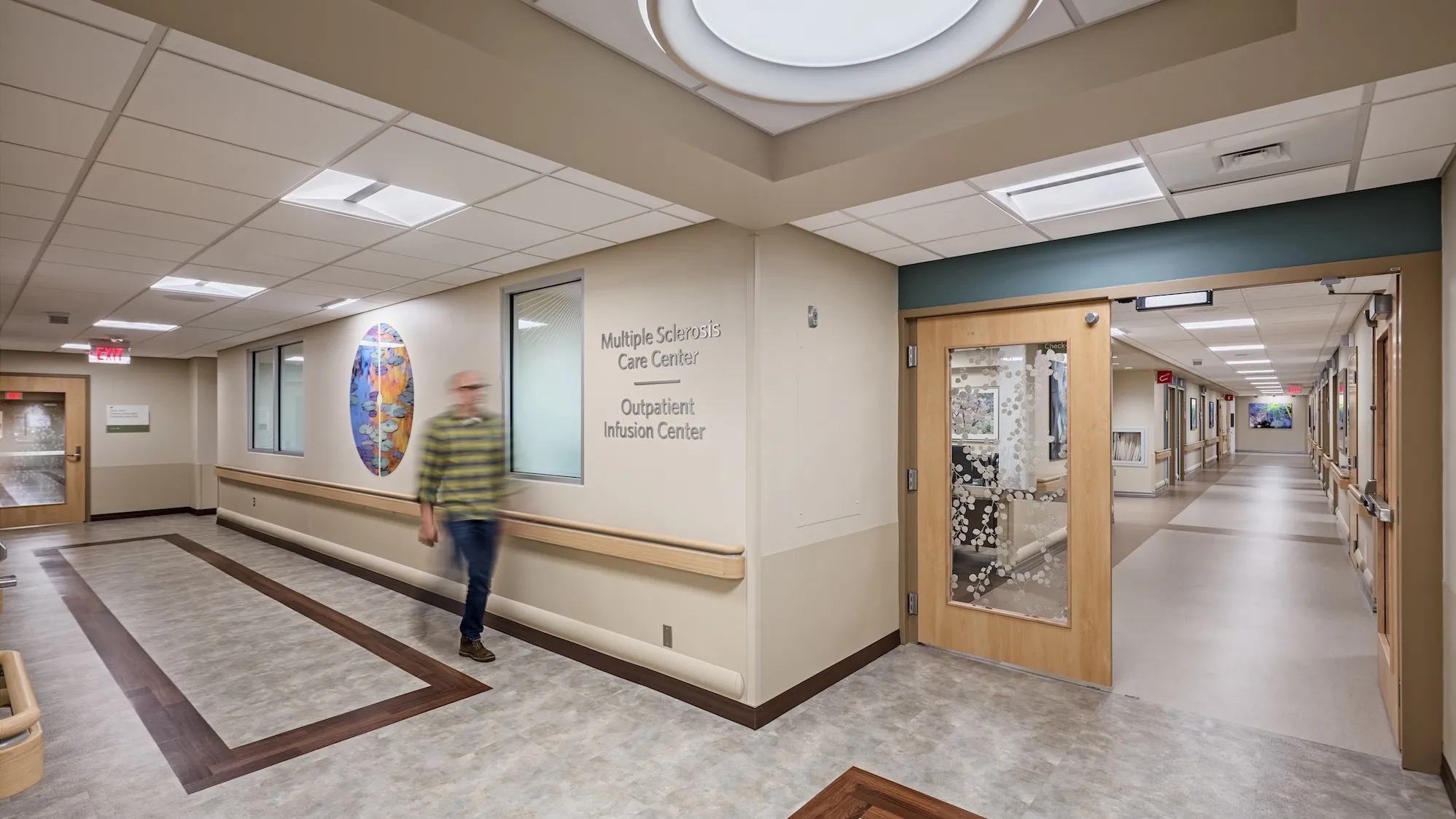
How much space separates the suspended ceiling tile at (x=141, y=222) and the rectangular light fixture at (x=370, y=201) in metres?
0.75

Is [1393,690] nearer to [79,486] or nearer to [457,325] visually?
[457,325]

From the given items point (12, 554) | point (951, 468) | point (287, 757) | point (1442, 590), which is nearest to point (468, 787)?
point (287, 757)

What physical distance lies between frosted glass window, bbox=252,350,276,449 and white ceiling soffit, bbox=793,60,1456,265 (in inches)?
342

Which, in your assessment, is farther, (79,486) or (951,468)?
(79,486)

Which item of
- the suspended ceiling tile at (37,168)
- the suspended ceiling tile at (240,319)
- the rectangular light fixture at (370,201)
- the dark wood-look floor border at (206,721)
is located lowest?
the dark wood-look floor border at (206,721)

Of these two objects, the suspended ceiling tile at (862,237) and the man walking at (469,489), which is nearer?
the suspended ceiling tile at (862,237)

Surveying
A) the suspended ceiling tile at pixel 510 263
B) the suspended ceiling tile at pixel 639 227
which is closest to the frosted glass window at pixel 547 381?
the suspended ceiling tile at pixel 510 263

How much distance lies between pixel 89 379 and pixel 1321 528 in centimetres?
1952

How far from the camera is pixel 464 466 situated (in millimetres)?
4738

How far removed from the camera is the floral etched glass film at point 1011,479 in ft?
14.4

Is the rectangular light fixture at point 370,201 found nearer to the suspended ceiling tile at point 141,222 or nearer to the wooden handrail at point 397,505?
the suspended ceiling tile at point 141,222

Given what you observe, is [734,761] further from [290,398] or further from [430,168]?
[290,398]

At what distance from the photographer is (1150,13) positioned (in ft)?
6.68

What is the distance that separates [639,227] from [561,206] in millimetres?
551
